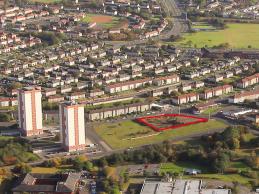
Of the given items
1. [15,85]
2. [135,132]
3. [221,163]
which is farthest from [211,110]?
[15,85]

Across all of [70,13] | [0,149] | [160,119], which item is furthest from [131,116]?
[70,13]

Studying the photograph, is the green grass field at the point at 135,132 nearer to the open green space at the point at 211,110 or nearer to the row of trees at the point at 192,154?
the open green space at the point at 211,110

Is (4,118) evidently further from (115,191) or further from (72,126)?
(115,191)

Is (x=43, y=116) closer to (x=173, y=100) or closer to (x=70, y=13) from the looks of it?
(x=173, y=100)

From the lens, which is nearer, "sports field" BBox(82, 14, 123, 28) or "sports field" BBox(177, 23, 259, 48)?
"sports field" BBox(177, 23, 259, 48)

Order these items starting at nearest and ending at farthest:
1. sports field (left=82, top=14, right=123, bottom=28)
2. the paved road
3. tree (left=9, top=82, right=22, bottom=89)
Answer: tree (left=9, top=82, right=22, bottom=89), the paved road, sports field (left=82, top=14, right=123, bottom=28)

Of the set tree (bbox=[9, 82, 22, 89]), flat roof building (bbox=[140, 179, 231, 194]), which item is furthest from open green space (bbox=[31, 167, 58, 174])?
tree (bbox=[9, 82, 22, 89])

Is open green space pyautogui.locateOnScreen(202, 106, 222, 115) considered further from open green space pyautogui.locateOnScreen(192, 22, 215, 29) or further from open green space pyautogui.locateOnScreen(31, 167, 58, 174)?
open green space pyautogui.locateOnScreen(192, 22, 215, 29)
